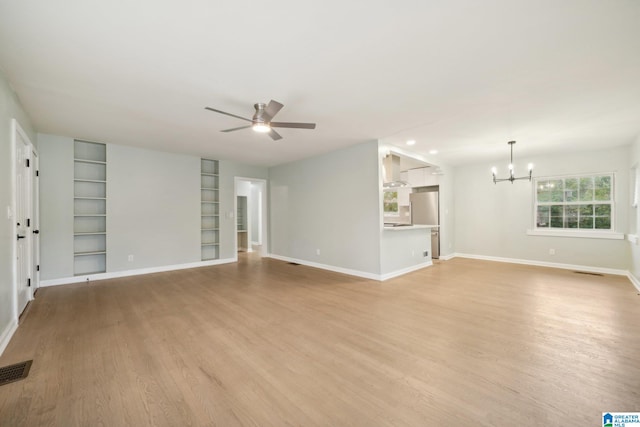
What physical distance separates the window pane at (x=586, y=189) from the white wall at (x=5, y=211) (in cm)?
930

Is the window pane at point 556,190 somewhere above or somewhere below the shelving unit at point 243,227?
above

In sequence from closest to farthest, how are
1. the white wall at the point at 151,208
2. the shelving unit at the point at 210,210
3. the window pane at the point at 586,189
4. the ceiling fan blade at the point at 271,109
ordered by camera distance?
the ceiling fan blade at the point at 271,109 < the white wall at the point at 151,208 < the window pane at the point at 586,189 < the shelving unit at the point at 210,210

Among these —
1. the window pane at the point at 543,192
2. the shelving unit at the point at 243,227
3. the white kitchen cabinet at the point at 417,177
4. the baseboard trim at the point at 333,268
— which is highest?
the white kitchen cabinet at the point at 417,177

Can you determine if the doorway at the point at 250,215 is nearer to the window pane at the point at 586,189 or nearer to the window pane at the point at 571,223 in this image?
the window pane at the point at 571,223

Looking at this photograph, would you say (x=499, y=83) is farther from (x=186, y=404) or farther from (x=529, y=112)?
(x=186, y=404)

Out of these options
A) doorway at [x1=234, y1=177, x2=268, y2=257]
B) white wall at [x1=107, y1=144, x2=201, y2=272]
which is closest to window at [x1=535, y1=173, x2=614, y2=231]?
doorway at [x1=234, y1=177, x2=268, y2=257]

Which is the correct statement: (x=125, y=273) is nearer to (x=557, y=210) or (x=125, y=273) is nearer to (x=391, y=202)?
(x=391, y=202)

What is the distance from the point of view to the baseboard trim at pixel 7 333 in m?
2.33

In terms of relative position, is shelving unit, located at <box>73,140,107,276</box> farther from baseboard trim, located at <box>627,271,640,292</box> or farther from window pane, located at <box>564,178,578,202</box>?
window pane, located at <box>564,178,578,202</box>

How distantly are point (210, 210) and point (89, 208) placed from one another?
2302 millimetres

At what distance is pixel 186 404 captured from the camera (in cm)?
165

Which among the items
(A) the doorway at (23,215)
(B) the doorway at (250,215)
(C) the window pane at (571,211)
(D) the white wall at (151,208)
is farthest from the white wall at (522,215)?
(A) the doorway at (23,215)

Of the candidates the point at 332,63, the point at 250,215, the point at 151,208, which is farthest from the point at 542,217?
the point at 151,208

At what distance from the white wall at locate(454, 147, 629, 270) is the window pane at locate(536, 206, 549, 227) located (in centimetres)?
17
